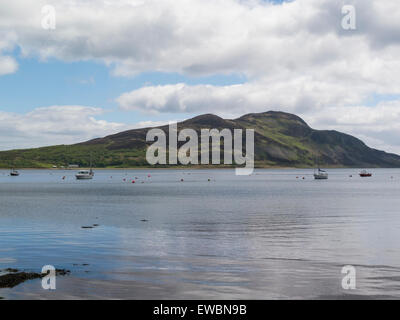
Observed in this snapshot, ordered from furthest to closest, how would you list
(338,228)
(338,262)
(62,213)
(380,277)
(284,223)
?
(62,213) < (284,223) < (338,228) < (338,262) < (380,277)

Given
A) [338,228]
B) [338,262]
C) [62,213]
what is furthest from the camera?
[62,213]

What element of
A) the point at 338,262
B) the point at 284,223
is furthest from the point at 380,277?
the point at 284,223

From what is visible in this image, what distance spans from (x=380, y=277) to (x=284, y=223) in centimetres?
2860

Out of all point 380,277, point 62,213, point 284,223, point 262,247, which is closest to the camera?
point 380,277
